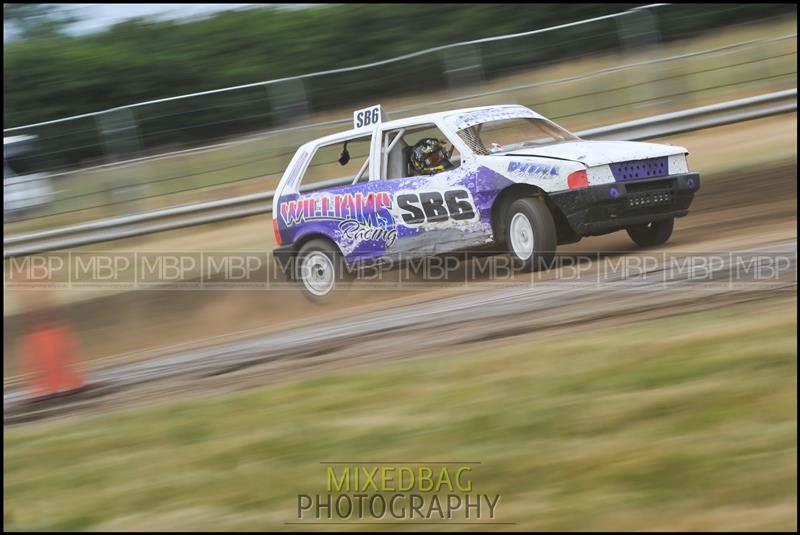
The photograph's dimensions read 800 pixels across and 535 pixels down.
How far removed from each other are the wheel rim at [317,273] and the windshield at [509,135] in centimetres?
180

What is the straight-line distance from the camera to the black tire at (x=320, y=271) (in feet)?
31.7

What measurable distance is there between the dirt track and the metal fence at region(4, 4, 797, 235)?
7.08 ft

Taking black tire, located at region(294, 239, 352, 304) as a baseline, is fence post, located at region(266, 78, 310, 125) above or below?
above

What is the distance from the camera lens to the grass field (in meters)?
4.47

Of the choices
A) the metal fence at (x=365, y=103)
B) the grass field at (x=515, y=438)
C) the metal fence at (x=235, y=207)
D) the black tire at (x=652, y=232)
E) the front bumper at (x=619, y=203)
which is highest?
the metal fence at (x=365, y=103)

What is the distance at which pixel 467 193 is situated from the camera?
345 inches

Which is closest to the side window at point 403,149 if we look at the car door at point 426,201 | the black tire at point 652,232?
the car door at point 426,201

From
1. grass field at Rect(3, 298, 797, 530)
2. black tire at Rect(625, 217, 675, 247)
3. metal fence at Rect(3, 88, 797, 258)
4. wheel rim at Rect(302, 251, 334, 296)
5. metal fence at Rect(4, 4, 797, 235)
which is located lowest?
grass field at Rect(3, 298, 797, 530)

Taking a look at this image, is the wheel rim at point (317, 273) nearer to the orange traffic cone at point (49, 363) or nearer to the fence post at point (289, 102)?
the orange traffic cone at point (49, 363)

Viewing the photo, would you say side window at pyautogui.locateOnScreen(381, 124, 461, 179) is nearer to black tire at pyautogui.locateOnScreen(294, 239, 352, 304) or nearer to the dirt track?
black tire at pyautogui.locateOnScreen(294, 239, 352, 304)

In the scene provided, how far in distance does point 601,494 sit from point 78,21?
1938 cm

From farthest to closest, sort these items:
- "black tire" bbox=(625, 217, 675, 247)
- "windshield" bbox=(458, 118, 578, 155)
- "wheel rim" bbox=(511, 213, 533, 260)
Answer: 1. "black tire" bbox=(625, 217, 675, 247)
2. "windshield" bbox=(458, 118, 578, 155)
3. "wheel rim" bbox=(511, 213, 533, 260)

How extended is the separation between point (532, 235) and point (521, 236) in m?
0.18

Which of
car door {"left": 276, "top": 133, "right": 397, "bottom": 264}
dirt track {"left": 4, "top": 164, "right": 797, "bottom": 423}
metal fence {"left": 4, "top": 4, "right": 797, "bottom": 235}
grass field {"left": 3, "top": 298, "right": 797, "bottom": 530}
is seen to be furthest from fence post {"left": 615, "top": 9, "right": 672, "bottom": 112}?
grass field {"left": 3, "top": 298, "right": 797, "bottom": 530}
